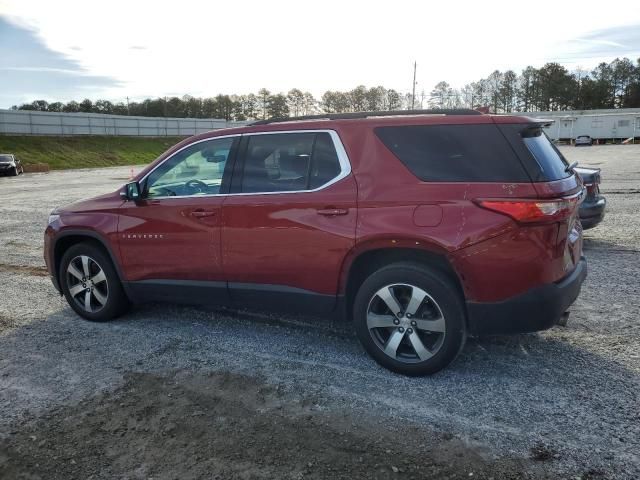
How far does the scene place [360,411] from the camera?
3.38 metres

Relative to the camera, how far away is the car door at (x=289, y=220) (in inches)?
156

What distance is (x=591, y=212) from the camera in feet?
24.4

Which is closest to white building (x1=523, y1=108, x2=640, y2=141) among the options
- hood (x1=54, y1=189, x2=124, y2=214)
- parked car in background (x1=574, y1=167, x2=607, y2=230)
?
parked car in background (x1=574, y1=167, x2=607, y2=230)

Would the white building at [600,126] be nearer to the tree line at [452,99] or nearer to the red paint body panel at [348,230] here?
the tree line at [452,99]

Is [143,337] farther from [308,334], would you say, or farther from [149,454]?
[149,454]

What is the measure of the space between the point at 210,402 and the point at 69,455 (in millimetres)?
884

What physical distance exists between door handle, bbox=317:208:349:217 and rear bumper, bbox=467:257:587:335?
3.56 feet

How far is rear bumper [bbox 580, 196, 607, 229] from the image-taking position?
739 centimetres

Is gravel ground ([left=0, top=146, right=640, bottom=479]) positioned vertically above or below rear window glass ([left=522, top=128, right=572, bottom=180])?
below

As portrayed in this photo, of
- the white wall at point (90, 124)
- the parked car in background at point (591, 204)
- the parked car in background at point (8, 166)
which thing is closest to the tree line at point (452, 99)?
the white wall at point (90, 124)

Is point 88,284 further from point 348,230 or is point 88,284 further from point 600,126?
point 600,126

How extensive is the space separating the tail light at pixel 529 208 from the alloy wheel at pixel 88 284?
12.1 feet

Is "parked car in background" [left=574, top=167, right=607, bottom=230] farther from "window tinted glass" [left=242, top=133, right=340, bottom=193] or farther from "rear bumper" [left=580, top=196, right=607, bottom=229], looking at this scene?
"window tinted glass" [left=242, top=133, right=340, bottom=193]

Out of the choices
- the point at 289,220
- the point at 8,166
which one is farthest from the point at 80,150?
the point at 289,220
